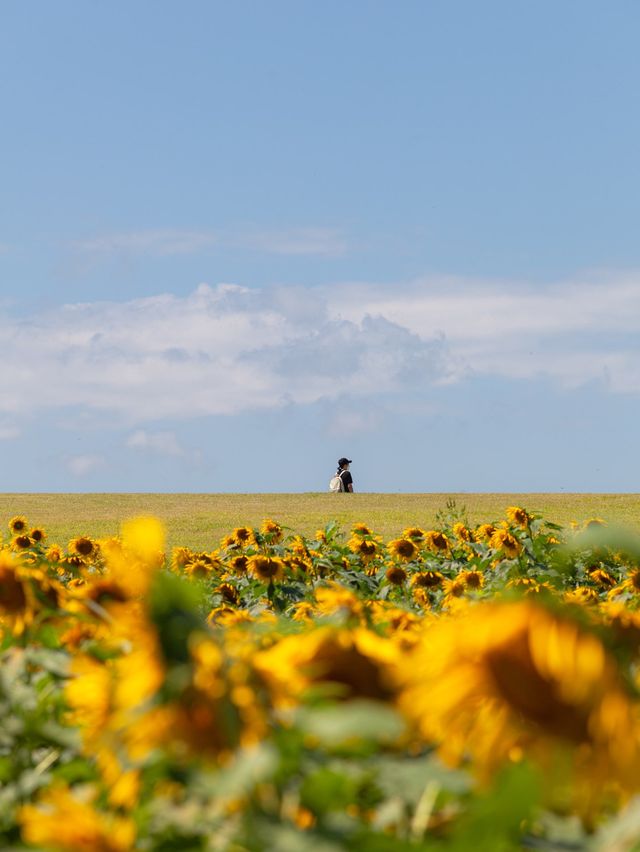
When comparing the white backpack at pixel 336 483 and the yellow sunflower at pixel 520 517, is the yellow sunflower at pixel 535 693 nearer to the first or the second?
the yellow sunflower at pixel 520 517

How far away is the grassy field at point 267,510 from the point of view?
55.9ft

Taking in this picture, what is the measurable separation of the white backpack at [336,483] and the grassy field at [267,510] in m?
0.76

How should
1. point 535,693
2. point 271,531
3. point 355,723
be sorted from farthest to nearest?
point 271,531, point 535,693, point 355,723

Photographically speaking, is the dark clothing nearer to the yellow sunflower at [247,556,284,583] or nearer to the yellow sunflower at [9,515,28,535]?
the yellow sunflower at [9,515,28,535]

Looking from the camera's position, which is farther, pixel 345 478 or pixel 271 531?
pixel 345 478

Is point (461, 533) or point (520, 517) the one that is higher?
point (520, 517)

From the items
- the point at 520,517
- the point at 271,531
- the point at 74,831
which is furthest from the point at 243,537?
the point at 74,831

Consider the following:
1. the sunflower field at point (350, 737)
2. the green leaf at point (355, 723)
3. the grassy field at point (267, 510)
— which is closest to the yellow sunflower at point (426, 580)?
the sunflower field at point (350, 737)

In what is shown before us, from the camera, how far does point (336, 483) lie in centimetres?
2675

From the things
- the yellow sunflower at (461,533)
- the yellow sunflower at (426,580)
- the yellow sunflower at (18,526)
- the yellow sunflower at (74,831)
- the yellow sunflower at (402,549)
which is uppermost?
the yellow sunflower at (18,526)

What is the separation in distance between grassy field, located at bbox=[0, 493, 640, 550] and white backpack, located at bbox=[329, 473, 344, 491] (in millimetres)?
757

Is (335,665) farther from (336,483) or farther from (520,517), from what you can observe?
(336,483)

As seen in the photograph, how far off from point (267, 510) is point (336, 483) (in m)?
5.58

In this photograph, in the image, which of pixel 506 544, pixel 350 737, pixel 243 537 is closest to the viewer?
pixel 350 737
